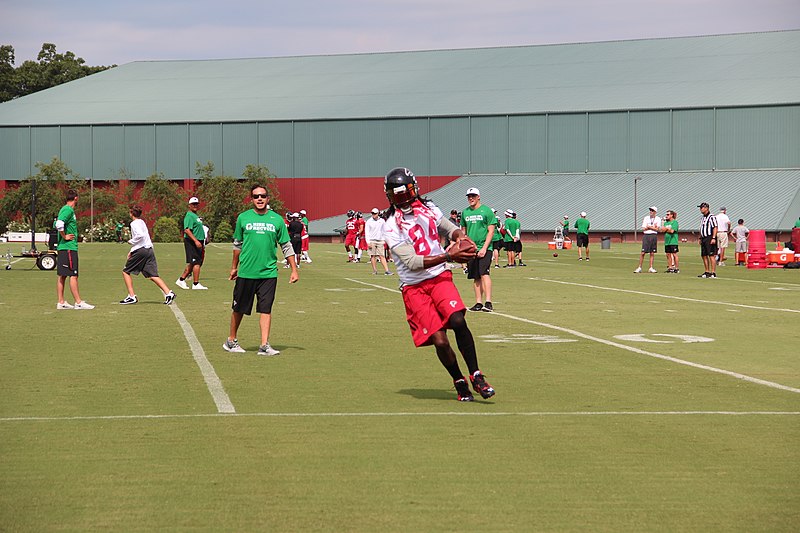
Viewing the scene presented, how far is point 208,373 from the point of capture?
483 inches

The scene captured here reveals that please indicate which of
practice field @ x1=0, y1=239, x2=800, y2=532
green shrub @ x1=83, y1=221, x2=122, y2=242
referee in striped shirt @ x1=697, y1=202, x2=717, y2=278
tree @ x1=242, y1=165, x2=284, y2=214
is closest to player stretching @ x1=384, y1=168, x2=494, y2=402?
practice field @ x1=0, y1=239, x2=800, y2=532

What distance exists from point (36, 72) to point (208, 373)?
5329 inches

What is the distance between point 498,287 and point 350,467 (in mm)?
21057

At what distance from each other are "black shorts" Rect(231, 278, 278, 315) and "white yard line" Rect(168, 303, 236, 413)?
2.27 feet

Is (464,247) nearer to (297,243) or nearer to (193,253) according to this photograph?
(193,253)

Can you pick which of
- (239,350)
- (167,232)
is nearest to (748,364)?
(239,350)

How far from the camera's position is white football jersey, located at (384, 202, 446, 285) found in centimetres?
1021

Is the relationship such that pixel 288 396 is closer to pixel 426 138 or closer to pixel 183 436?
pixel 183 436

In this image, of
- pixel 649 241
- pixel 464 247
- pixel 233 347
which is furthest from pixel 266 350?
pixel 649 241

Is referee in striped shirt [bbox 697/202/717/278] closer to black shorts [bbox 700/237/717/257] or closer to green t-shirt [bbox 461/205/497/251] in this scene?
black shorts [bbox 700/237/717/257]

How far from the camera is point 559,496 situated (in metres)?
6.86

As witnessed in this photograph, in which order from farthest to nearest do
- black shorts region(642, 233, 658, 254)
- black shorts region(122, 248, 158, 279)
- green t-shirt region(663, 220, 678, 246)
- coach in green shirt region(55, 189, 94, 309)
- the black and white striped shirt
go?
black shorts region(642, 233, 658, 254) → green t-shirt region(663, 220, 678, 246) → the black and white striped shirt → black shorts region(122, 248, 158, 279) → coach in green shirt region(55, 189, 94, 309)

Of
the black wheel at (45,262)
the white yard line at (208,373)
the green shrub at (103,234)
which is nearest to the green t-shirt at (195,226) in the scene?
the white yard line at (208,373)

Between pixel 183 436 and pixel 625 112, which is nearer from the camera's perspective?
pixel 183 436
